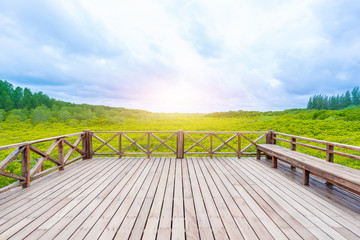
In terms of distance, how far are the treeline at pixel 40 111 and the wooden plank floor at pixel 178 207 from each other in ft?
102

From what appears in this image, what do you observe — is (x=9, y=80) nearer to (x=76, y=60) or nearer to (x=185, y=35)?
(x=76, y=60)

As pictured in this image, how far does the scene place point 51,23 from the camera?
754 centimetres

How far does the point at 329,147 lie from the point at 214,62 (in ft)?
35.7

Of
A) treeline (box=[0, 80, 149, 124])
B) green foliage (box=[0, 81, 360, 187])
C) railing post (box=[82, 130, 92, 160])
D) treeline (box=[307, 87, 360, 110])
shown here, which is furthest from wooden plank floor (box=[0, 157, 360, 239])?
treeline (box=[307, 87, 360, 110])

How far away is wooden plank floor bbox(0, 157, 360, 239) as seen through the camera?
1721 millimetres

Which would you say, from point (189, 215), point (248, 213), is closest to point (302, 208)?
point (248, 213)

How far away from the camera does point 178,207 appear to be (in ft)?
7.37

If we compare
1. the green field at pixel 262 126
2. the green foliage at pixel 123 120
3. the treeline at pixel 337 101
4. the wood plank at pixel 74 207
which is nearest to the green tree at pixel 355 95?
the treeline at pixel 337 101

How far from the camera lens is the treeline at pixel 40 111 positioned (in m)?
32.2

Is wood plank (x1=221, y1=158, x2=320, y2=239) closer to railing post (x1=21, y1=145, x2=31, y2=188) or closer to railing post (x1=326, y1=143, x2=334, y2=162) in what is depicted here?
railing post (x1=326, y1=143, x2=334, y2=162)

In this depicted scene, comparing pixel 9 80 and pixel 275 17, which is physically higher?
pixel 9 80

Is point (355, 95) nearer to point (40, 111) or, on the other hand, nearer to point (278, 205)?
point (278, 205)

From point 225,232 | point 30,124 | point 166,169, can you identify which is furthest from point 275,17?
point 30,124

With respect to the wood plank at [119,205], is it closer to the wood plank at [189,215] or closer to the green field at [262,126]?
the wood plank at [189,215]
